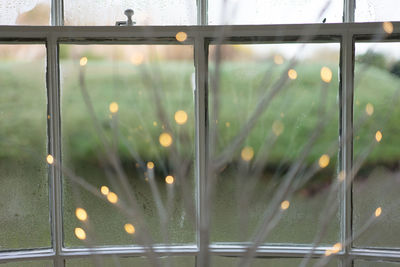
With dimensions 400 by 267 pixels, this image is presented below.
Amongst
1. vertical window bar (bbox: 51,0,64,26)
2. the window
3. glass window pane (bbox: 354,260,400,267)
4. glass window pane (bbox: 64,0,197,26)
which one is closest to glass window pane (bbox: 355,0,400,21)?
the window

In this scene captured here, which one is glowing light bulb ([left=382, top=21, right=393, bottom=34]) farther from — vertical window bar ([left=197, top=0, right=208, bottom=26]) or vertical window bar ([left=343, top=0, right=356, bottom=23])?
vertical window bar ([left=197, top=0, right=208, bottom=26])

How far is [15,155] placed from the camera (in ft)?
11.4

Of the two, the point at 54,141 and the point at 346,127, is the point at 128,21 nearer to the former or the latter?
the point at 54,141

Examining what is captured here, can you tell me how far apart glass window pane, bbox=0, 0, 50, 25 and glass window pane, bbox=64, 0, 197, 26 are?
162 mm

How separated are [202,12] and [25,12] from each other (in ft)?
4.54

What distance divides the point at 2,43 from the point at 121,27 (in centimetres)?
96

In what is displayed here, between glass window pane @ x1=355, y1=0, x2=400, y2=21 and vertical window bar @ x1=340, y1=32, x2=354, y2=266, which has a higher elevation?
glass window pane @ x1=355, y1=0, x2=400, y2=21

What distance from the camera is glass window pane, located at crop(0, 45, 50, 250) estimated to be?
11.3 ft

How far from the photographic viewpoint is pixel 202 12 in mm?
3428

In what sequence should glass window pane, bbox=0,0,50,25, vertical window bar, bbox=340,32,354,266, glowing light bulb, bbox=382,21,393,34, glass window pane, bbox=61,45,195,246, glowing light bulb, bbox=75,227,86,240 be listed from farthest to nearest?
glass window pane, bbox=61,45,195,246
glass window pane, bbox=0,0,50,25
vertical window bar, bbox=340,32,354,266
glowing light bulb, bbox=382,21,393,34
glowing light bulb, bbox=75,227,86,240

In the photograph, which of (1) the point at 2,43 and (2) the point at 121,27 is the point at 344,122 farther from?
(1) the point at 2,43

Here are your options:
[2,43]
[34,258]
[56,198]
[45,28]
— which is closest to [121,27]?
[45,28]

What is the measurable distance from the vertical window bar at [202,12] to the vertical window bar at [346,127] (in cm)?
107

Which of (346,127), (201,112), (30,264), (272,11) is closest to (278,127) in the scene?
(346,127)
